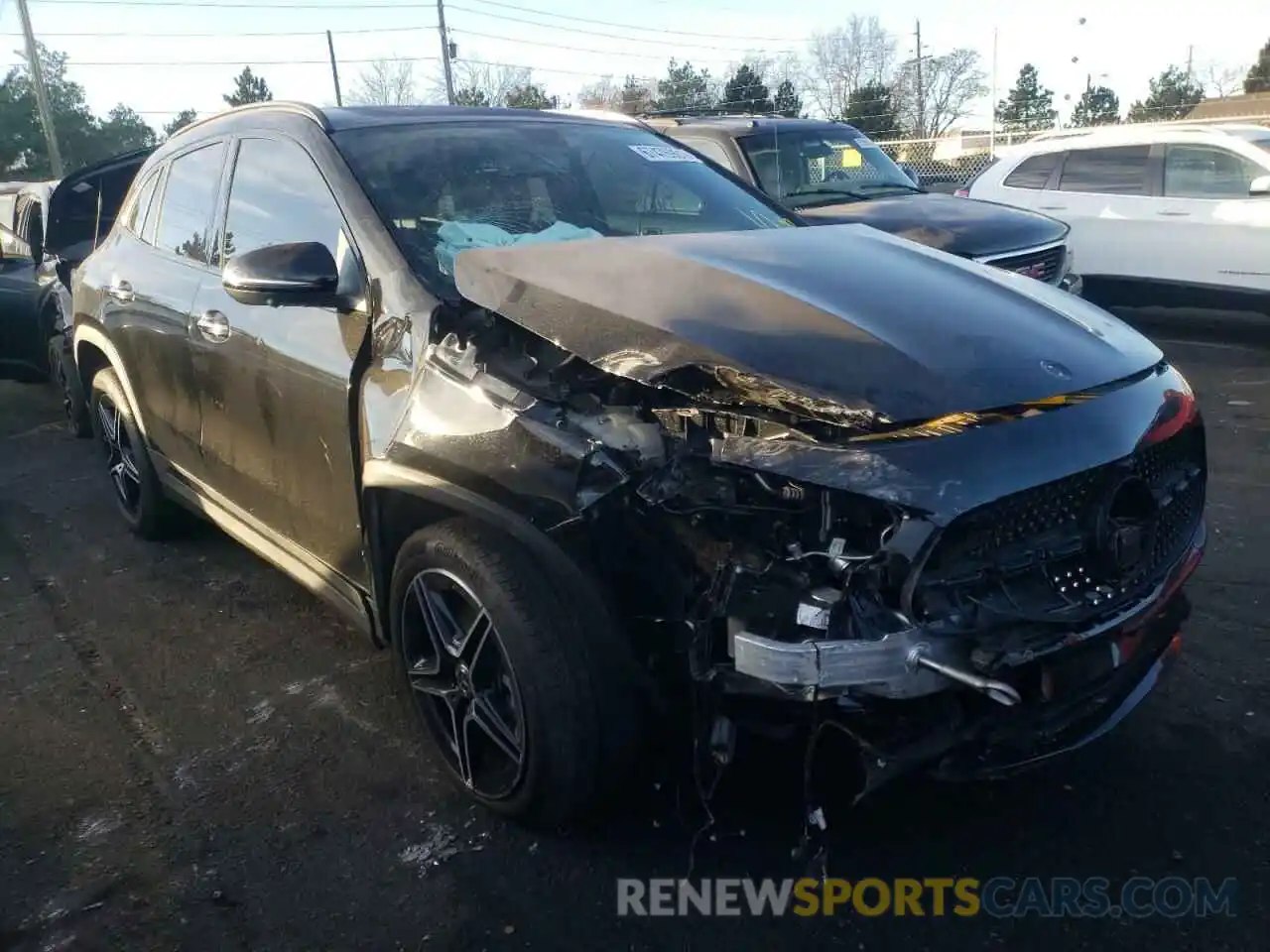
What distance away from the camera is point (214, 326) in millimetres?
3584

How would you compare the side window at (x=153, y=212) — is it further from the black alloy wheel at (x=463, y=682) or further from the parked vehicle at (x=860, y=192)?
the parked vehicle at (x=860, y=192)

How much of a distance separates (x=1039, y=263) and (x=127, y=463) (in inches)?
227

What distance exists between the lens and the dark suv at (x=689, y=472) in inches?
83.4

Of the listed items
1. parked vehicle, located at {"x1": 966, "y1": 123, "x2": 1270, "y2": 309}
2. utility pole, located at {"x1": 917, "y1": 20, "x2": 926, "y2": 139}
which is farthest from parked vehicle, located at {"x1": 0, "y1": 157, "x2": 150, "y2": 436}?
utility pole, located at {"x1": 917, "y1": 20, "x2": 926, "y2": 139}

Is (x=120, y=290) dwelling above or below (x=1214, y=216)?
above

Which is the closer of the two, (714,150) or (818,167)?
(714,150)

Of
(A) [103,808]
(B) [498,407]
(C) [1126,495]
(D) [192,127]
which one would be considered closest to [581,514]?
(B) [498,407]

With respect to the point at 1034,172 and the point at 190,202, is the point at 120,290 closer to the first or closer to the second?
the point at 190,202

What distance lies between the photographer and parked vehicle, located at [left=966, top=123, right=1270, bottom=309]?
819cm

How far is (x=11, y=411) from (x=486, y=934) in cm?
792

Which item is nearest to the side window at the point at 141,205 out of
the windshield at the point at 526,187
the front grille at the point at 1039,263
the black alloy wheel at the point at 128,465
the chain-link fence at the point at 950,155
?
the black alloy wheel at the point at 128,465


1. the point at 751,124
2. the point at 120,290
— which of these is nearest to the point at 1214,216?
the point at 751,124

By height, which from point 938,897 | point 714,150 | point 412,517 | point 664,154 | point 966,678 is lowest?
point 938,897

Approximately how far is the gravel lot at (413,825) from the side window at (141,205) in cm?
190
